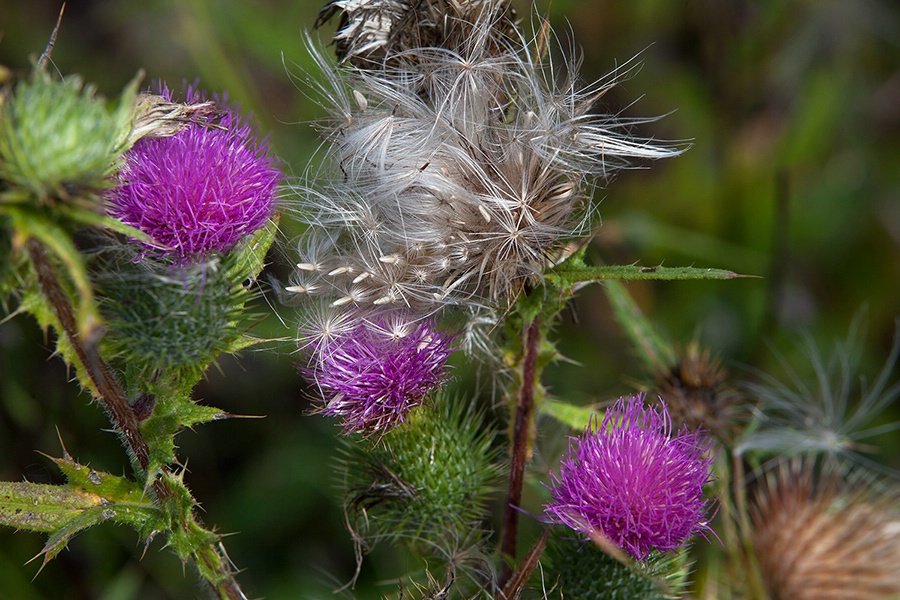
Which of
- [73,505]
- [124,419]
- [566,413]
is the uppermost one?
[566,413]

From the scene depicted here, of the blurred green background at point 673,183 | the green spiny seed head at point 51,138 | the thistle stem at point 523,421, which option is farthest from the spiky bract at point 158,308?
→ the blurred green background at point 673,183

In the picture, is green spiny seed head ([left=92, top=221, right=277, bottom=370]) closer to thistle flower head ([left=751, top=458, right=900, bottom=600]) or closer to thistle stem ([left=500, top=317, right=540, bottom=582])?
thistle stem ([left=500, top=317, right=540, bottom=582])

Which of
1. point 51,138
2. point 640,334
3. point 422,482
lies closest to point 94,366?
point 51,138

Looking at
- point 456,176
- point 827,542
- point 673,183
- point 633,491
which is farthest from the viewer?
point 673,183

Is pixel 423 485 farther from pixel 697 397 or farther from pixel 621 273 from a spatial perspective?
pixel 697 397

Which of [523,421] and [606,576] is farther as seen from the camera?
[523,421]

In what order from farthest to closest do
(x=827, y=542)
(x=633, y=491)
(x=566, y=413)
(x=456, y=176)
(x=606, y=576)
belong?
(x=827, y=542)
(x=566, y=413)
(x=456, y=176)
(x=606, y=576)
(x=633, y=491)

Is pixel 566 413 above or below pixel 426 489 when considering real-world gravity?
above

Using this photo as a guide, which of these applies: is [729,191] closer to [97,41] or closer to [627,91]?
[627,91]

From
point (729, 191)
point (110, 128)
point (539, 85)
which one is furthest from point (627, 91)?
point (110, 128)
